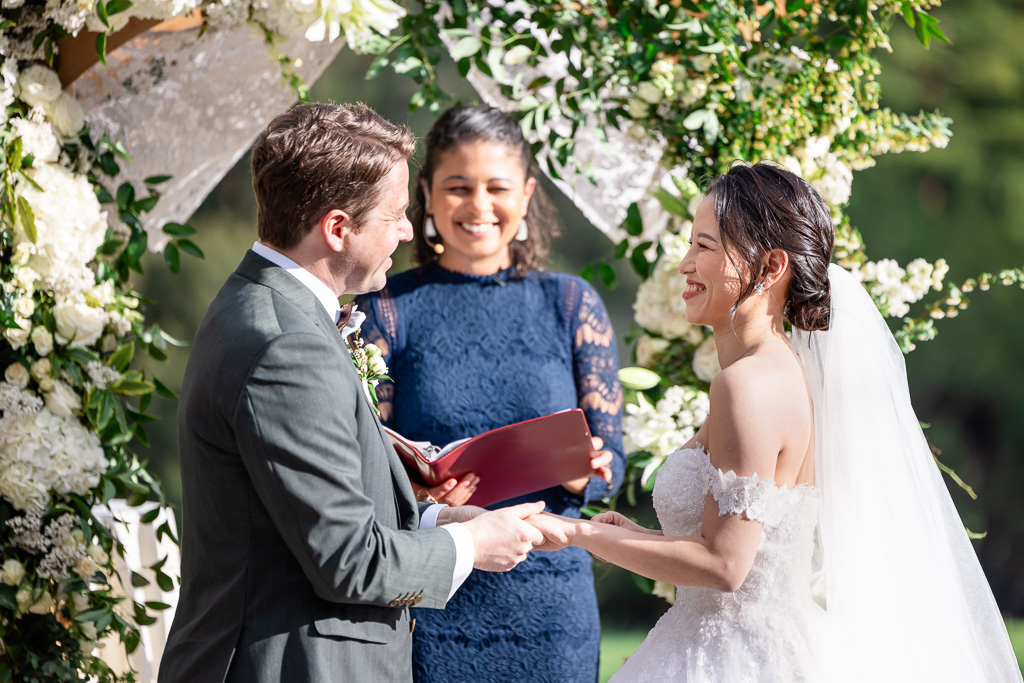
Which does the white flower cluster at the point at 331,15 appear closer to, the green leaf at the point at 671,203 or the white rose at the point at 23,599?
the green leaf at the point at 671,203

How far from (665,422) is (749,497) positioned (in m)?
1.11

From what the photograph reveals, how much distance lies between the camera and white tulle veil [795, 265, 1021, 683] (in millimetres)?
1963

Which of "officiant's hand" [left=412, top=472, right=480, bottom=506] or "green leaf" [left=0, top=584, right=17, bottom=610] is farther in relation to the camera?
"green leaf" [left=0, top=584, right=17, bottom=610]

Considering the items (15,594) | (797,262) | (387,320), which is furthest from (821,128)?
(15,594)

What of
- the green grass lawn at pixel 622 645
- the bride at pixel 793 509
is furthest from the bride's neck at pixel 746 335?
the green grass lawn at pixel 622 645

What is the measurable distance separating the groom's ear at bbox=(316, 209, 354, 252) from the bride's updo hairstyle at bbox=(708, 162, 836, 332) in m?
0.84

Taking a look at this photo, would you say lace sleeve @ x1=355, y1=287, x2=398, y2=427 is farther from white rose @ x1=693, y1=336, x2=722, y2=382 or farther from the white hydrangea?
white rose @ x1=693, y1=336, x2=722, y2=382

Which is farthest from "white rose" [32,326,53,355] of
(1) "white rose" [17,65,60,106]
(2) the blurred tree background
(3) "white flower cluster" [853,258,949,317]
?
(2) the blurred tree background

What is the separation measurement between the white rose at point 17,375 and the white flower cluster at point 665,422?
1.86m

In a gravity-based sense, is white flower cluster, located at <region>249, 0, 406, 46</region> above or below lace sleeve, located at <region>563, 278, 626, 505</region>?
above

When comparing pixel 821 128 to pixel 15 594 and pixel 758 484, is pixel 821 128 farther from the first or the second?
pixel 15 594

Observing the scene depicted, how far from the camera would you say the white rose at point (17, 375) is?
8.62 feet

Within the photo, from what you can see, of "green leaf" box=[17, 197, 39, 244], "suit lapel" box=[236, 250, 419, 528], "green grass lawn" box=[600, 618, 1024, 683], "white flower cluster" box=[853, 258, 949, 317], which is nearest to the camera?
"suit lapel" box=[236, 250, 419, 528]

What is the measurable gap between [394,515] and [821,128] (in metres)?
2.07
